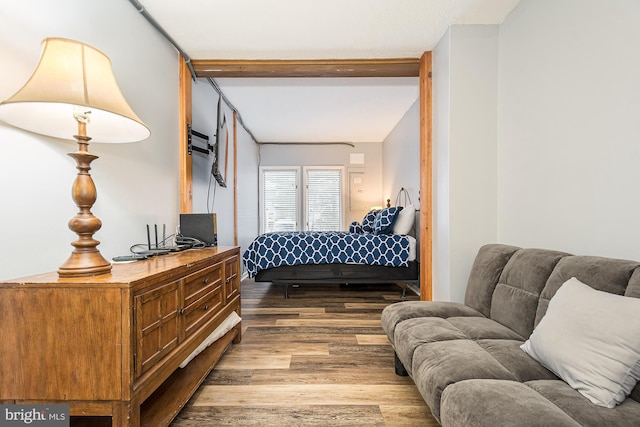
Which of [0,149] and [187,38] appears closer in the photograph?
[0,149]

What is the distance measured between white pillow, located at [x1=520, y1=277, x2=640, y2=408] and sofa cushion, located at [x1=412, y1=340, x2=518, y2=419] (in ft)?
0.58

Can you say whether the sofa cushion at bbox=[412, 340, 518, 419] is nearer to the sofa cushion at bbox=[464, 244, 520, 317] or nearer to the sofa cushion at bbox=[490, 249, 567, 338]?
the sofa cushion at bbox=[490, 249, 567, 338]

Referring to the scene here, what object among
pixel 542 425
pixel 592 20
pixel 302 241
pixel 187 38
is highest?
pixel 187 38

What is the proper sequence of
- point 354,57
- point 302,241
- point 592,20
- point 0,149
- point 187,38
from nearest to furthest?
point 0,149 < point 592,20 < point 187,38 < point 354,57 < point 302,241

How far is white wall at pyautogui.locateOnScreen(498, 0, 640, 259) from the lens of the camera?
1343mm

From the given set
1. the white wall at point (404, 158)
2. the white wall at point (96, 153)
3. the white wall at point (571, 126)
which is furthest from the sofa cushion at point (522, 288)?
the white wall at point (404, 158)

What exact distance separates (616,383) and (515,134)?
1.69 meters

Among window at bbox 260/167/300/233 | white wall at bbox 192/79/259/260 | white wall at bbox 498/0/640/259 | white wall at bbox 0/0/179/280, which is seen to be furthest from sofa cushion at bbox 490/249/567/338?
window at bbox 260/167/300/233

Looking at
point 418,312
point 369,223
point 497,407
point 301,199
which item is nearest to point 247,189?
point 301,199

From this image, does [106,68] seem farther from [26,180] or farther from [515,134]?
[515,134]

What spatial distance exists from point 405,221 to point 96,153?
10.2 feet

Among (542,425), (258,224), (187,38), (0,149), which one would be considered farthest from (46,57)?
(258,224)

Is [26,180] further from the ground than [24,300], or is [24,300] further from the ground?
[26,180]

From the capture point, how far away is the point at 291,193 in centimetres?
625
